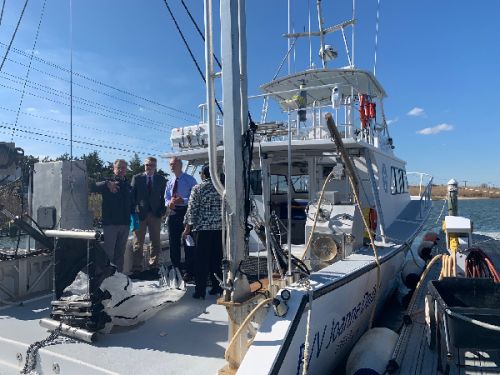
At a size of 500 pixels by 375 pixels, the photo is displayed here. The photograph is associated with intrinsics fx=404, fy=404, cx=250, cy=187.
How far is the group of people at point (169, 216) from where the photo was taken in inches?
174

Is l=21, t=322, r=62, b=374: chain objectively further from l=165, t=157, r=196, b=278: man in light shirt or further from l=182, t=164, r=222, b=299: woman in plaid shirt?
l=165, t=157, r=196, b=278: man in light shirt

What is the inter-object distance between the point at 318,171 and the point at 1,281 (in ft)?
19.2

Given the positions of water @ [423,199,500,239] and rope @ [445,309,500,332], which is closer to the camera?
rope @ [445,309,500,332]

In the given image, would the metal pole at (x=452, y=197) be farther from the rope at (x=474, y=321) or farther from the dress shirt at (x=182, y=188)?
the rope at (x=474, y=321)

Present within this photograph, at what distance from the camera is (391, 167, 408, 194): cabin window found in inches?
308

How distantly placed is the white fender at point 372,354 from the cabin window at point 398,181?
4183 mm

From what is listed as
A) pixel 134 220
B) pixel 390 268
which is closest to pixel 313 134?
pixel 390 268

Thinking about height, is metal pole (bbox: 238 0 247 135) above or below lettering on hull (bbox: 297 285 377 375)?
above

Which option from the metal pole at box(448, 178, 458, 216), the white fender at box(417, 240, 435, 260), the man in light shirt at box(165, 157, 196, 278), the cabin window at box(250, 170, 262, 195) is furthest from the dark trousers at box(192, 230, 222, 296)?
the metal pole at box(448, 178, 458, 216)

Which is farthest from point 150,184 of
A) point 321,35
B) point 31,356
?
point 321,35

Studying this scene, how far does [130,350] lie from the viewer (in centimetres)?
324

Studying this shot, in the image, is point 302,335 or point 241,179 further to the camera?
point 241,179

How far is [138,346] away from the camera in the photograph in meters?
3.34

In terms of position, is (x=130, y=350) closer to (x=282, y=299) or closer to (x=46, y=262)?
(x=282, y=299)
